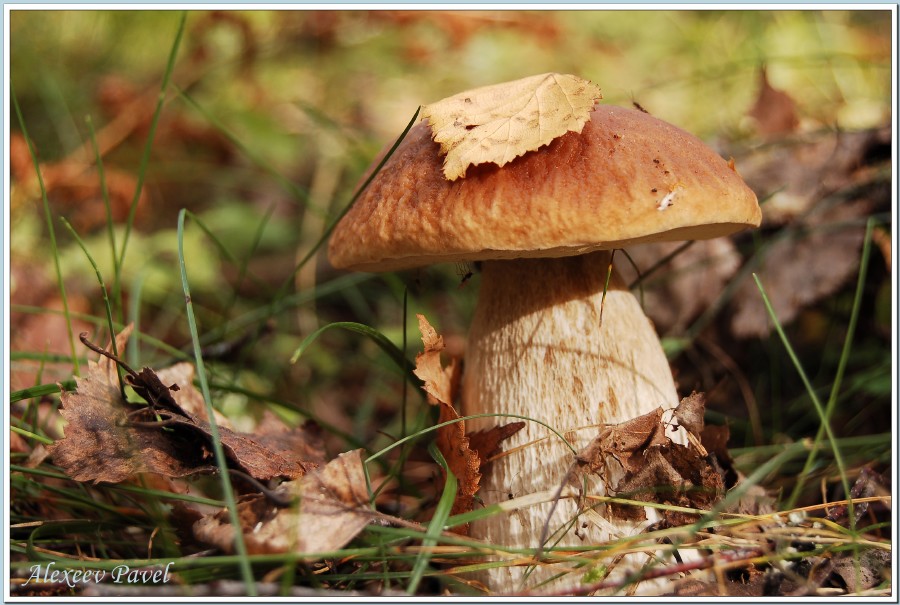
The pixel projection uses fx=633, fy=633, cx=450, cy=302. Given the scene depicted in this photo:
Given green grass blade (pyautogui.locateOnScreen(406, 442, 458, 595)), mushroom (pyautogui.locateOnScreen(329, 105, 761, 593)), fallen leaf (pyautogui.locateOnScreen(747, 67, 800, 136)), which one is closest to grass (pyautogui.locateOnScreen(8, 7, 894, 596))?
green grass blade (pyautogui.locateOnScreen(406, 442, 458, 595))

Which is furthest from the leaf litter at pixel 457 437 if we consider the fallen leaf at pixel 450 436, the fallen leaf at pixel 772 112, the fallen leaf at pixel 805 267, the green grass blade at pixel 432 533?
the fallen leaf at pixel 772 112

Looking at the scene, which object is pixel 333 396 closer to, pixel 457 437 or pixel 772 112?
pixel 457 437

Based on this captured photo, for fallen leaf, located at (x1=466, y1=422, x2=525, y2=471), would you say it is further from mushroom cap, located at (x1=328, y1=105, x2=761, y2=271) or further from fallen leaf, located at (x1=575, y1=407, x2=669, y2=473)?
mushroom cap, located at (x1=328, y1=105, x2=761, y2=271)

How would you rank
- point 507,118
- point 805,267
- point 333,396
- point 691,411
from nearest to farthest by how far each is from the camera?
point 507,118 → point 691,411 → point 805,267 → point 333,396

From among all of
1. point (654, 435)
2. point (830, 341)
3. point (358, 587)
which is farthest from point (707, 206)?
point (830, 341)

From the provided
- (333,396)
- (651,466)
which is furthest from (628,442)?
(333,396)
